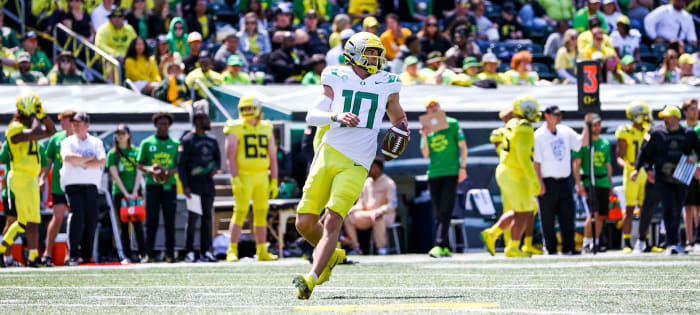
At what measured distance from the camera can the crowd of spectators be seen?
1916cm

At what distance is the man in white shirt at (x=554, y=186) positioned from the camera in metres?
15.0

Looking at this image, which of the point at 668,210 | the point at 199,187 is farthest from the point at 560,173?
the point at 199,187

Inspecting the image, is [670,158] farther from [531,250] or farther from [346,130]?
[346,130]

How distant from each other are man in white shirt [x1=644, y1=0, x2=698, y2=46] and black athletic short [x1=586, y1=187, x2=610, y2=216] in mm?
8417

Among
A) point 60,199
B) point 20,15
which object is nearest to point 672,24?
point 20,15

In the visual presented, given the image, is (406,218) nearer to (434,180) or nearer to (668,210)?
(434,180)

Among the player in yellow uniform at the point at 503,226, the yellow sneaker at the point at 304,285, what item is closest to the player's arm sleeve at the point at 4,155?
the player in yellow uniform at the point at 503,226

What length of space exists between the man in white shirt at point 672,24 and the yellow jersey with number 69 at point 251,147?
12280 millimetres

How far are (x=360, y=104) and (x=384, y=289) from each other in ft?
4.21

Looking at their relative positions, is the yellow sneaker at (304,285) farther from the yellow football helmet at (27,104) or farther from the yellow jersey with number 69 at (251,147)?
the yellow jersey with number 69 at (251,147)

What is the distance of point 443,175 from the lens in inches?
591

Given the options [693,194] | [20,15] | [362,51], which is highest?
[362,51]

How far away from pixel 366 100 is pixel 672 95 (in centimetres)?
1165

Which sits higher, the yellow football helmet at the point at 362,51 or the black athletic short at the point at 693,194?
the yellow football helmet at the point at 362,51
